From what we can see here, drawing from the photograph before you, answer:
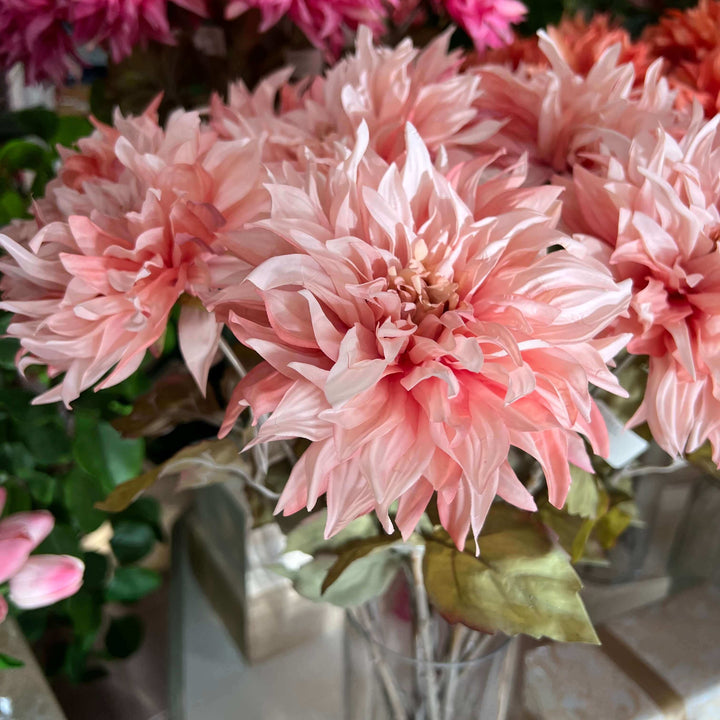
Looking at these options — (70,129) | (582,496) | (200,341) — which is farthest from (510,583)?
(70,129)

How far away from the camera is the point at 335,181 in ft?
0.80

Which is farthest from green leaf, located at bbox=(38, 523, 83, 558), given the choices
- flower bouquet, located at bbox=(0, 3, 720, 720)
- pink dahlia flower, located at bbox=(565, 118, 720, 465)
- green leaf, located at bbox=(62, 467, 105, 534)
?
pink dahlia flower, located at bbox=(565, 118, 720, 465)

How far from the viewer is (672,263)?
0.90 ft

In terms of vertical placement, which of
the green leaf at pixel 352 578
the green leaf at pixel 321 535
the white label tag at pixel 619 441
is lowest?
the green leaf at pixel 352 578

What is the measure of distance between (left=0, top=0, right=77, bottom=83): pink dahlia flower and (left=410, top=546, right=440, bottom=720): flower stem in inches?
13.7

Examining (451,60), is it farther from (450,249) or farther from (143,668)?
(143,668)

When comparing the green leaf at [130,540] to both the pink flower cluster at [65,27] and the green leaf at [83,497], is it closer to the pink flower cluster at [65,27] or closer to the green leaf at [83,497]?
the green leaf at [83,497]

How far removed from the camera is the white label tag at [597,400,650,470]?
32 cm

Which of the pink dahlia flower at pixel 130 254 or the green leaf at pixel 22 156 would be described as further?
the green leaf at pixel 22 156

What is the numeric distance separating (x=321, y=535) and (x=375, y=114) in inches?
7.7

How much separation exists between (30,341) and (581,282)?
0.19 metres

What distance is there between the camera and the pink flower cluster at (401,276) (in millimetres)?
228

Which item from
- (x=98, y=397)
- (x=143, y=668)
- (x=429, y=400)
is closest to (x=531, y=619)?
(x=429, y=400)

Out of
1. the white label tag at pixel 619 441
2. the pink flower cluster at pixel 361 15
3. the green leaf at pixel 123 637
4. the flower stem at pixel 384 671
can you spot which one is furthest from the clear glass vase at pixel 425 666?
the pink flower cluster at pixel 361 15
